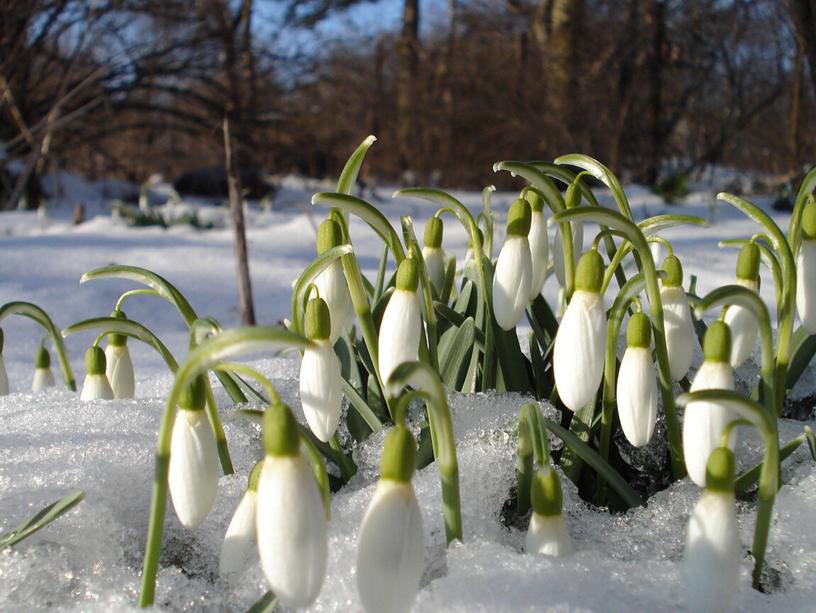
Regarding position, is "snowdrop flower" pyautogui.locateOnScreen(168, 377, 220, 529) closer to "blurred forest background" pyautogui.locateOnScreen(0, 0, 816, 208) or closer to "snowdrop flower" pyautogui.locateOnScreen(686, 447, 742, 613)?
"snowdrop flower" pyautogui.locateOnScreen(686, 447, 742, 613)

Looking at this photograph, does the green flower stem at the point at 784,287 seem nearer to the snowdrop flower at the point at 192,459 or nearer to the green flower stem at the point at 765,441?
the green flower stem at the point at 765,441

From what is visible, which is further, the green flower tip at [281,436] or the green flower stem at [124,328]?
the green flower stem at [124,328]

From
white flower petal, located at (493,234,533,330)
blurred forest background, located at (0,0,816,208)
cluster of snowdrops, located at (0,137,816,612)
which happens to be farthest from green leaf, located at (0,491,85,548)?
blurred forest background, located at (0,0,816,208)

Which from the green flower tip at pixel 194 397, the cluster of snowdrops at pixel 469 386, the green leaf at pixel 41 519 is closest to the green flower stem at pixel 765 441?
the cluster of snowdrops at pixel 469 386

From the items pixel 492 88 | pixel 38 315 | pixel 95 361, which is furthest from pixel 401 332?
pixel 492 88

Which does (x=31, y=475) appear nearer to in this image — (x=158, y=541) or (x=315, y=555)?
(x=158, y=541)

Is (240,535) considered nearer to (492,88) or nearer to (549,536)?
(549,536)
